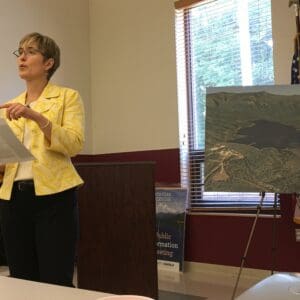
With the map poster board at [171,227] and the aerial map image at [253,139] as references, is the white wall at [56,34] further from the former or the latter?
the aerial map image at [253,139]

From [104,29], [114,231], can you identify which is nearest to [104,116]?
[104,29]

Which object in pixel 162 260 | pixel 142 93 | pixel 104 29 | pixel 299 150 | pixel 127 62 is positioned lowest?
pixel 162 260

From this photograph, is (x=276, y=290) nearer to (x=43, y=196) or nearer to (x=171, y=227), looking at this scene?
(x=43, y=196)

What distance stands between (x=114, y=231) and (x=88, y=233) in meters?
0.22

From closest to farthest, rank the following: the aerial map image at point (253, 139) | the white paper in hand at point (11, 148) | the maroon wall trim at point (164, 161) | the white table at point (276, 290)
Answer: the white paper in hand at point (11, 148), the white table at point (276, 290), the aerial map image at point (253, 139), the maroon wall trim at point (164, 161)

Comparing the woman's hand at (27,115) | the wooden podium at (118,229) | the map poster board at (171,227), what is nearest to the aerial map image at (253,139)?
the wooden podium at (118,229)

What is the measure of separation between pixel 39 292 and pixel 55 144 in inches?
29.8

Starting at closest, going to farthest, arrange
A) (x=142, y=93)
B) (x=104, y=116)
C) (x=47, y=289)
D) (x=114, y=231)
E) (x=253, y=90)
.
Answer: (x=47, y=289) → (x=253, y=90) → (x=114, y=231) → (x=142, y=93) → (x=104, y=116)

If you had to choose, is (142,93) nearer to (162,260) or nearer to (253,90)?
(162,260)

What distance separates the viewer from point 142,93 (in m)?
4.05

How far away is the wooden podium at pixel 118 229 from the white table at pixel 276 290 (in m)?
0.84

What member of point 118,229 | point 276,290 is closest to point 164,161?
point 118,229

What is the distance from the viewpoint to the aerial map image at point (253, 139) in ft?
6.47

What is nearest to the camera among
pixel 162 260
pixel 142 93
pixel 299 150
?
pixel 299 150
